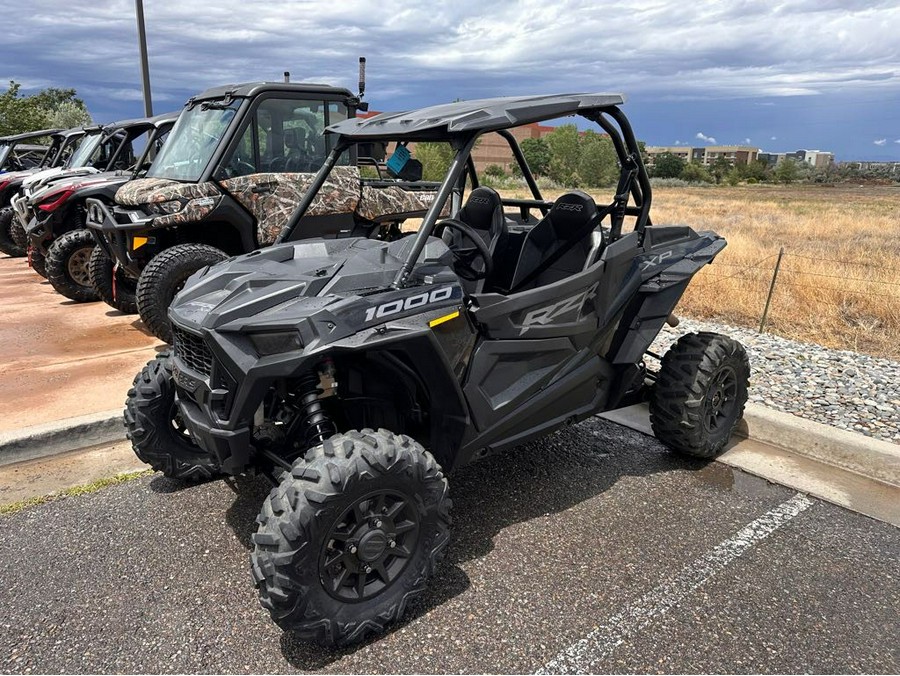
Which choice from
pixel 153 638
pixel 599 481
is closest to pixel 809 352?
pixel 599 481

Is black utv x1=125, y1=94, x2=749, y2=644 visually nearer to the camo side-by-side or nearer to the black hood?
the black hood

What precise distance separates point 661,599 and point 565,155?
68126 mm

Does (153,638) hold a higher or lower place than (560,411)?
lower

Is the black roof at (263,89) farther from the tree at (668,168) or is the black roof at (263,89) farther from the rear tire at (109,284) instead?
the tree at (668,168)

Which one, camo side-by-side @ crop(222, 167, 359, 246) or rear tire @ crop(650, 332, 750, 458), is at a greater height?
camo side-by-side @ crop(222, 167, 359, 246)

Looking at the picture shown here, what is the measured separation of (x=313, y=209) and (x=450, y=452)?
4.31 m

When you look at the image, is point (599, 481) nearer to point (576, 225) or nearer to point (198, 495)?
point (576, 225)

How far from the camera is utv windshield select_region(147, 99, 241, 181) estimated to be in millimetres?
7008

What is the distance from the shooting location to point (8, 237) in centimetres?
1311

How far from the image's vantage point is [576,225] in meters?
4.18

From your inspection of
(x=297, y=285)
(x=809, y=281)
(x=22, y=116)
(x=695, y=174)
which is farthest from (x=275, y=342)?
(x=695, y=174)

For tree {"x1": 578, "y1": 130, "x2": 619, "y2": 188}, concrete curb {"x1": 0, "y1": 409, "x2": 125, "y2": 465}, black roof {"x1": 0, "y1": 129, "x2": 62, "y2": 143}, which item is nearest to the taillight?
concrete curb {"x1": 0, "y1": 409, "x2": 125, "y2": 465}

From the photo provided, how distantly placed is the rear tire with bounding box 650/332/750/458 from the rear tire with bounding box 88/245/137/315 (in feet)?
19.5

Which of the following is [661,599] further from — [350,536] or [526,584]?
[350,536]
